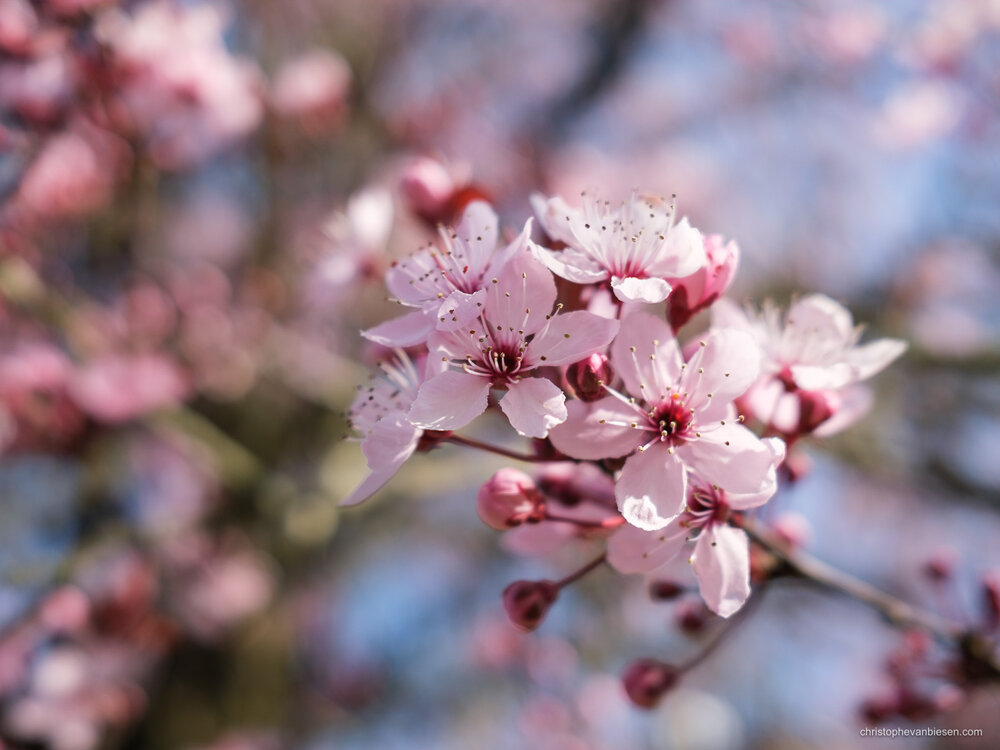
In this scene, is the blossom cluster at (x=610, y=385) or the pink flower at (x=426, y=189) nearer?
the blossom cluster at (x=610, y=385)

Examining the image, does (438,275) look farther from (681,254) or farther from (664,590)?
(664,590)

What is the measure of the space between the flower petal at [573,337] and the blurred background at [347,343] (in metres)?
0.38

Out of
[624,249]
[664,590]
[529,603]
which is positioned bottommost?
[664,590]

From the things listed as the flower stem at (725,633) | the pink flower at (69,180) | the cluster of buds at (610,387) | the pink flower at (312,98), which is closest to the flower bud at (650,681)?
the flower stem at (725,633)

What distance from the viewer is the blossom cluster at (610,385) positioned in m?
0.86

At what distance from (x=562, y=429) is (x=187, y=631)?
3.19m

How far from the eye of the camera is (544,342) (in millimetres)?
897

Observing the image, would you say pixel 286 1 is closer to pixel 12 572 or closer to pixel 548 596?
pixel 12 572

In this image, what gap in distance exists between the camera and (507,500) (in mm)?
946

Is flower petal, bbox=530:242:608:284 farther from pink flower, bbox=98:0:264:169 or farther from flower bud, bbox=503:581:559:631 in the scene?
pink flower, bbox=98:0:264:169

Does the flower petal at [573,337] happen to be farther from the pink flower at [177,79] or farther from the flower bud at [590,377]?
the pink flower at [177,79]

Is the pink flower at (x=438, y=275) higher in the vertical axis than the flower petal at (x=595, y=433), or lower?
higher

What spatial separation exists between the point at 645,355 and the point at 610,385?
0.20 ft

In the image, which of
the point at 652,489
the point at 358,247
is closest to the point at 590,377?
the point at 652,489
